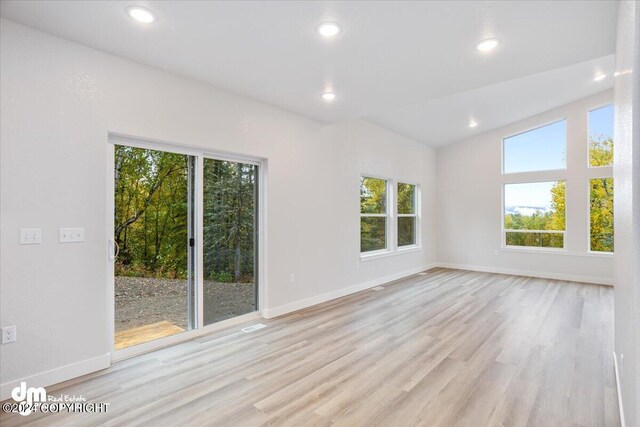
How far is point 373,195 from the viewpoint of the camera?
6.03m

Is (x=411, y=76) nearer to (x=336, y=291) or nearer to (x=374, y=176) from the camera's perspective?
(x=374, y=176)

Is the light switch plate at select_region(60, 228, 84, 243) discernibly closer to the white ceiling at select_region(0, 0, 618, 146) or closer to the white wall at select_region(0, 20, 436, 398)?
the white wall at select_region(0, 20, 436, 398)

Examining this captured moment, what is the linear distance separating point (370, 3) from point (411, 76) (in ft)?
4.19

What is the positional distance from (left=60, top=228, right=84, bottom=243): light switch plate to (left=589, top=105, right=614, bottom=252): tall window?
8048 mm

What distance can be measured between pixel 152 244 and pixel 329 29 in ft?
8.33

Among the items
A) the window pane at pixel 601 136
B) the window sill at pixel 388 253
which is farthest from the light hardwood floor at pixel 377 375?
the window pane at pixel 601 136

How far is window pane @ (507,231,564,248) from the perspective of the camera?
647 centimetres

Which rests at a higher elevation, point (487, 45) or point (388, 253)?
point (487, 45)

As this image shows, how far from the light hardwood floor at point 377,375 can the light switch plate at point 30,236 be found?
3.70 feet

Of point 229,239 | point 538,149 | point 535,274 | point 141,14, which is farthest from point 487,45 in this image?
point 535,274

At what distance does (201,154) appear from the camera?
346 centimetres

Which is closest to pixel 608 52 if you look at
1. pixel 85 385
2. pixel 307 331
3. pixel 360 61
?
pixel 360 61

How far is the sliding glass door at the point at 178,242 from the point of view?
295cm

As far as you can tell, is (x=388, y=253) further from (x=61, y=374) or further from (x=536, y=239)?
(x=61, y=374)
